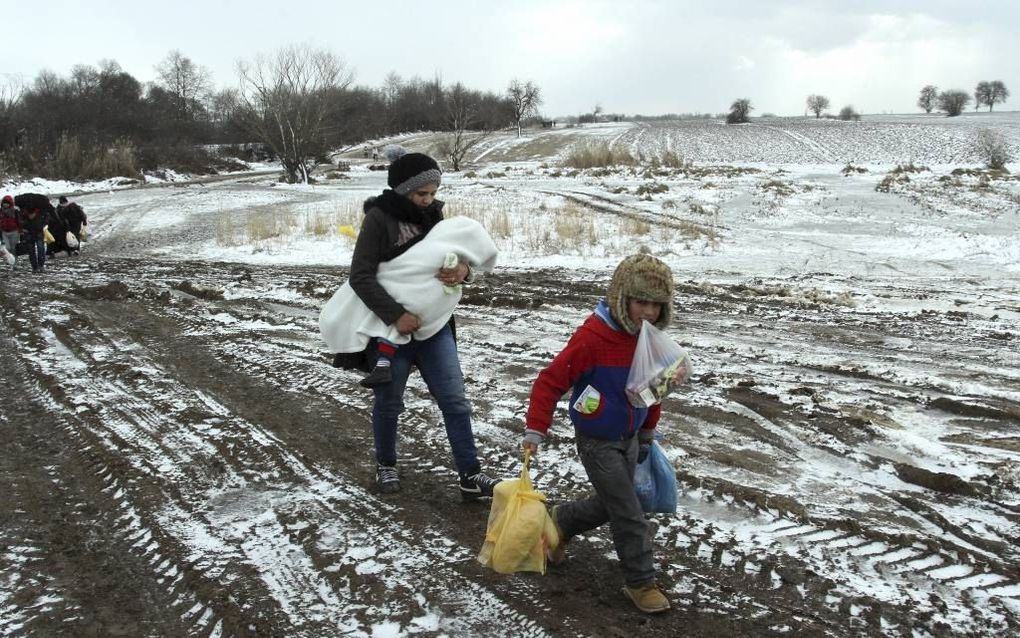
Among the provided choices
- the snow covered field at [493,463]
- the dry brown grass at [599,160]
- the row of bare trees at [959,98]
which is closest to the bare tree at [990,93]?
the row of bare trees at [959,98]

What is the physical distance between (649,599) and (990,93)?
4161 inches

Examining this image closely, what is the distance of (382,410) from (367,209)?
110 centimetres

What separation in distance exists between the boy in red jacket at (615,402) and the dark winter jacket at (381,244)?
1.08 metres

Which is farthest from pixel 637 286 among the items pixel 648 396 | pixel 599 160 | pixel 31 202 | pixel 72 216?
pixel 599 160

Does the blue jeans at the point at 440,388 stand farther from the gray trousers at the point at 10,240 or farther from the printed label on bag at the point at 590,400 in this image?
the gray trousers at the point at 10,240

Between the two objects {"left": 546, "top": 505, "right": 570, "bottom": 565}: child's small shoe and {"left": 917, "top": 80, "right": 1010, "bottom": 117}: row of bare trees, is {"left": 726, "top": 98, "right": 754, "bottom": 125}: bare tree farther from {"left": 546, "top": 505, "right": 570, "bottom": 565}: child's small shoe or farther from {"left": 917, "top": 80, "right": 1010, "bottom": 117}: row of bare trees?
{"left": 546, "top": 505, "right": 570, "bottom": 565}: child's small shoe

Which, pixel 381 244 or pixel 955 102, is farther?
pixel 955 102

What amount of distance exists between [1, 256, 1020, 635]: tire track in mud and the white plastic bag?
911mm

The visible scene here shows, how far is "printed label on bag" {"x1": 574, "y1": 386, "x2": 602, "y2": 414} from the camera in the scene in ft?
9.72

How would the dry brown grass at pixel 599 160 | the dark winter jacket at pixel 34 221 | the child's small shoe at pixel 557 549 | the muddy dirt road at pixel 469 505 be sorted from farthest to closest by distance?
1. the dry brown grass at pixel 599 160
2. the dark winter jacket at pixel 34 221
3. the child's small shoe at pixel 557 549
4. the muddy dirt road at pixel 469 505

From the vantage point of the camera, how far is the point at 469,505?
391 cm

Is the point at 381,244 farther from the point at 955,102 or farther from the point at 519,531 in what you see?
the point at 955,102

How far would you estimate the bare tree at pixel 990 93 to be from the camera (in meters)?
86.6

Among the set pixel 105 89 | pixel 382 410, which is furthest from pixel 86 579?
pixel 105 89
